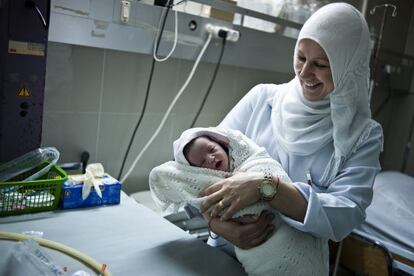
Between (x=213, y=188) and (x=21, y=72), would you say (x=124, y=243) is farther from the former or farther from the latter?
(x=21, y=72)

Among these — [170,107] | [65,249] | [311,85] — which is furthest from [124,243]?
[170,107]

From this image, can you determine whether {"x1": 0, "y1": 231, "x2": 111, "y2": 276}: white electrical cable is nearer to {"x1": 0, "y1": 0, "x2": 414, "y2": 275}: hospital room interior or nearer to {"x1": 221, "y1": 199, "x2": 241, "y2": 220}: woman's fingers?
{"x1": 0, "y1": 0, "x2": 414, "y2": 275}: hospital room interior

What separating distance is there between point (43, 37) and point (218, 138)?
674 millimetres

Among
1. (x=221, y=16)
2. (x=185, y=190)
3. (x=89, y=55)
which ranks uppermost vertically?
(x=221, y=16)

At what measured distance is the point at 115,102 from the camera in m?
1.78

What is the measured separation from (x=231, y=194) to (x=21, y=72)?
2.59ft

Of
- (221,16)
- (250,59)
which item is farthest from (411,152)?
(221,16)

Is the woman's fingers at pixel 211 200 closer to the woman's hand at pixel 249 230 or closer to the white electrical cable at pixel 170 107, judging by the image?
the woman's hand at pixel 249 230

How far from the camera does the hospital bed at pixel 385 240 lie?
189cm

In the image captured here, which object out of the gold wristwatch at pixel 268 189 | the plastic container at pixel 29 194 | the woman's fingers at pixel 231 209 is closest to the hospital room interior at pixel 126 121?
the plastic container at pixel 29 194

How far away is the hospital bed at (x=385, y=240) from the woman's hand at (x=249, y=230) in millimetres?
1152

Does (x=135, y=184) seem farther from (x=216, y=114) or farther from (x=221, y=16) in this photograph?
(x=221, y=16)

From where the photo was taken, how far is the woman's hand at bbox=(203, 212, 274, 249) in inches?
40.9

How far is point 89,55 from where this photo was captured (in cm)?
164
